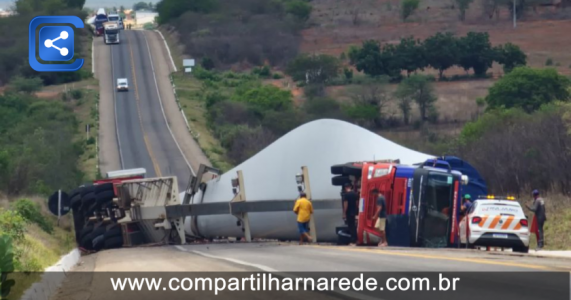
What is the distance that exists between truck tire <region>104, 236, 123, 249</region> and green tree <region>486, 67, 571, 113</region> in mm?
44795

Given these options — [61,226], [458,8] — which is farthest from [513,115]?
[458,8]

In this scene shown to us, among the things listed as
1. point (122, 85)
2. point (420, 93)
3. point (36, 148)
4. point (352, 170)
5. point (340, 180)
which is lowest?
point (420, 93)

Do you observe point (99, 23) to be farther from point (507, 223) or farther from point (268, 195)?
point (507, 223)

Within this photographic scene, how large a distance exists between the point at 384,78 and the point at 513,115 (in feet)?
110

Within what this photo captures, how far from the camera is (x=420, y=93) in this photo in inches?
3046

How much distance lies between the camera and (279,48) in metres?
118

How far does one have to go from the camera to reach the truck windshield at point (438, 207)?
24.3 m

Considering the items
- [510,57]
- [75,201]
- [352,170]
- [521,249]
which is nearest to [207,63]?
[510,57]

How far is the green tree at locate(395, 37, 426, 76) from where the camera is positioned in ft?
322

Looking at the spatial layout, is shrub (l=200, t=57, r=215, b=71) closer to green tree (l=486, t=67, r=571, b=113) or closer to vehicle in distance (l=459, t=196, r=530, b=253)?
green tree (l=486, t=67, r=571, b=113)

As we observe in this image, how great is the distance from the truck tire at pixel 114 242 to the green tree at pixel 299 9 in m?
122

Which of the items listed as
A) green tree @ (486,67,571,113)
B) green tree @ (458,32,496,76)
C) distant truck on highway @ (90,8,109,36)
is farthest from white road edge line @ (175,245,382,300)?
distant truck on highway @ (90,8,109,36)

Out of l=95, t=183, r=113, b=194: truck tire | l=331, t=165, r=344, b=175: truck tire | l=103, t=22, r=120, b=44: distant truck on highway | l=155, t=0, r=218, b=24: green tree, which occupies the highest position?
l=155, t=0, r=218, b=24: green tree

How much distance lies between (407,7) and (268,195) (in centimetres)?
12285
